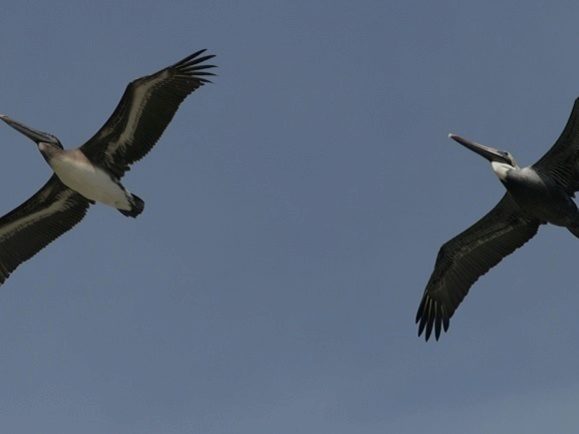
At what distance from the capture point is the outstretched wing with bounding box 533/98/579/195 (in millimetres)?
24719

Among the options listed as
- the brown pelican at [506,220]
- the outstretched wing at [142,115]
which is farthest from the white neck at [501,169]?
the outstretched wing at [142,115]

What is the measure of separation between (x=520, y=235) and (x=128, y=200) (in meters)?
7.46

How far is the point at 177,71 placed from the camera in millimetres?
24406

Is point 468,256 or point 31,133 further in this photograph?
point 468,256

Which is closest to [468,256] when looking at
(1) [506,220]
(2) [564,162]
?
(1) [506,220]

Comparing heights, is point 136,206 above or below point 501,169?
below

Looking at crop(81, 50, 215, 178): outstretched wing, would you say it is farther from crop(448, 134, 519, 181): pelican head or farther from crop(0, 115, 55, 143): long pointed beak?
crop(448, 134, 519, 181): pelican head

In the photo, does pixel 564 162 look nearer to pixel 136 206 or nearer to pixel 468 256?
pixel 468 256

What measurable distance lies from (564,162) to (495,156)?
6.33 ft

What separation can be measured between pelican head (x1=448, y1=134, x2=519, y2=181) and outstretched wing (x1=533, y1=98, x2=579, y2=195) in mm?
915

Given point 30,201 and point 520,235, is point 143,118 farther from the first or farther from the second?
point 520,235

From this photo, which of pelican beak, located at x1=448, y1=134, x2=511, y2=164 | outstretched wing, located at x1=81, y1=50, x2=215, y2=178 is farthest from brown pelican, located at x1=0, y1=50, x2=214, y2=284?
pelican beak, located at x1=448, y1=134, x2=511, y2=164

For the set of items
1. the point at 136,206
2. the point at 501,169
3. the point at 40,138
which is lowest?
the point at 136,206

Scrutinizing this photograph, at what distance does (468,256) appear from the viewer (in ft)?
89.7
